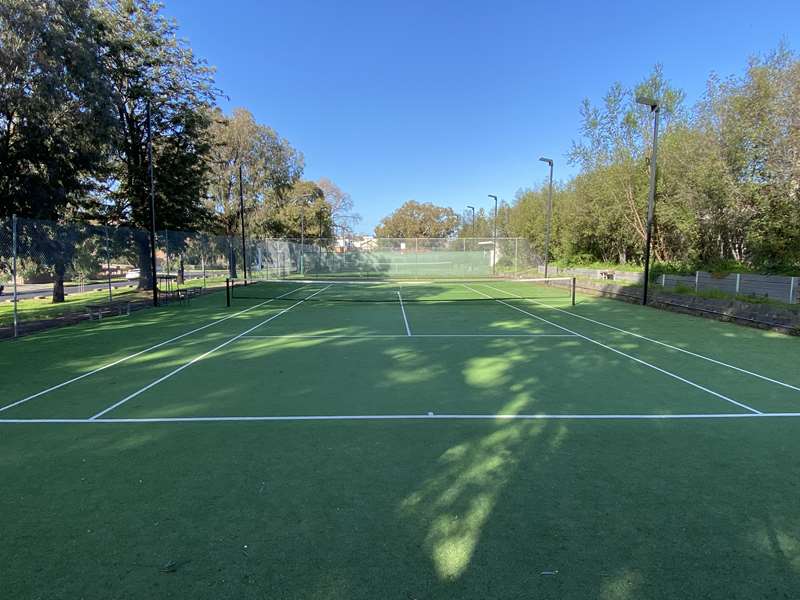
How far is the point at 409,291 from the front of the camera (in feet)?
80.8

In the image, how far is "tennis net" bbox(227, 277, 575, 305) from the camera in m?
20.1

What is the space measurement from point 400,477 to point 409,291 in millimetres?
Answer: 21053

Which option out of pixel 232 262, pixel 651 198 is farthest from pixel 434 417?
pixel 232 262

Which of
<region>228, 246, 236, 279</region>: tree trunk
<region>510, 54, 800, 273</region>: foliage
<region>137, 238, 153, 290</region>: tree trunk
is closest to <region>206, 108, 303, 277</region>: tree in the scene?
<region>228, 246, 236, 279</region>: tree trunk

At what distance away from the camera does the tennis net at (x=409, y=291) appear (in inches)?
793

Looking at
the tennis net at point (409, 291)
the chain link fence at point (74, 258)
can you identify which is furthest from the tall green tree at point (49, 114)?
the tennis net at point (409, 291)

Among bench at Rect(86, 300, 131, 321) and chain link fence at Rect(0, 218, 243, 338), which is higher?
chain link fence at Rect(0, 218, 243, 338)

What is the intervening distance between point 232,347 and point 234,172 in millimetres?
32179

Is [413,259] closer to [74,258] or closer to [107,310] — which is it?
[107,310]

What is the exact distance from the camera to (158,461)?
3988mm

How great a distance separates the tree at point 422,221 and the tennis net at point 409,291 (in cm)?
6946

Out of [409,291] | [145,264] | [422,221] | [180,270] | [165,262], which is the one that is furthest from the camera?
[422,221]

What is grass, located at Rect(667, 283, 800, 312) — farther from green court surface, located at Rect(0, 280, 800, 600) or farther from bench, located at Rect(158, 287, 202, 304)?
bench, located at Rect(158, 287, 202, 304)

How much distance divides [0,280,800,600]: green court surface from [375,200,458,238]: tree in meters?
93.5
